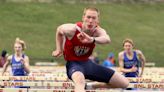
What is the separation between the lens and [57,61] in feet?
130

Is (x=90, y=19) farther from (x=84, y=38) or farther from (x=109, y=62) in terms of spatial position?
(x=109, y=62)

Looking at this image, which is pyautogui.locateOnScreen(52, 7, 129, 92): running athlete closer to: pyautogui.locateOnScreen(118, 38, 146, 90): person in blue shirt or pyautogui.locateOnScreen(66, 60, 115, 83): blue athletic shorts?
pyautogui.locateOnScreen(66, 60, 115, 83): blue athletic shorts

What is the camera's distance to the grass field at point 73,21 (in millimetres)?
48622

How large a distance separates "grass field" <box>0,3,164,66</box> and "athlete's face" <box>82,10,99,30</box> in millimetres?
34749

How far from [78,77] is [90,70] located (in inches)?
24.8

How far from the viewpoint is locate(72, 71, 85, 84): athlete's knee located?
10.2m

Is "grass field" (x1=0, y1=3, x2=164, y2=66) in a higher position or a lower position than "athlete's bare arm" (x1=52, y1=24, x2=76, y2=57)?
higher

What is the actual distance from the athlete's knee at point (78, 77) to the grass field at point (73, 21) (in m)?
34.8

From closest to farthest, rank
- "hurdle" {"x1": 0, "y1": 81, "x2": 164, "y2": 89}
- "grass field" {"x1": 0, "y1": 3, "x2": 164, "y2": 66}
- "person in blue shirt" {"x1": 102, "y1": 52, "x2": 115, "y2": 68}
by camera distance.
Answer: "hurdle" {"x1": 0, "y1": 81, "x2": 164, "y2": 89} < "person in blue shirt" {"x1": 102, "y1": 52, "x2": 115, "y2": 68} < "grass field" {"x1": 0, "y1": 3, "x2": 164, "y2": 66}

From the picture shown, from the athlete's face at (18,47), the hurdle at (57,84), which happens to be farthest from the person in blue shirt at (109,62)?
the hurdle at (57,84)

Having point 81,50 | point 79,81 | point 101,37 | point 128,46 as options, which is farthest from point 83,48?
point 128,46

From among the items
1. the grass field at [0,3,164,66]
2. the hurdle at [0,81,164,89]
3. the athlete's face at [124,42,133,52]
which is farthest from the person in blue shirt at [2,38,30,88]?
the grass field at [0,3,164,66]

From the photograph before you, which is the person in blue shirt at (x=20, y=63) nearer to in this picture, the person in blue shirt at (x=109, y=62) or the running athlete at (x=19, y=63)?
the running athlete at (x=19, y=63)

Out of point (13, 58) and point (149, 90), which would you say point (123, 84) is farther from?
point (13, 58)
